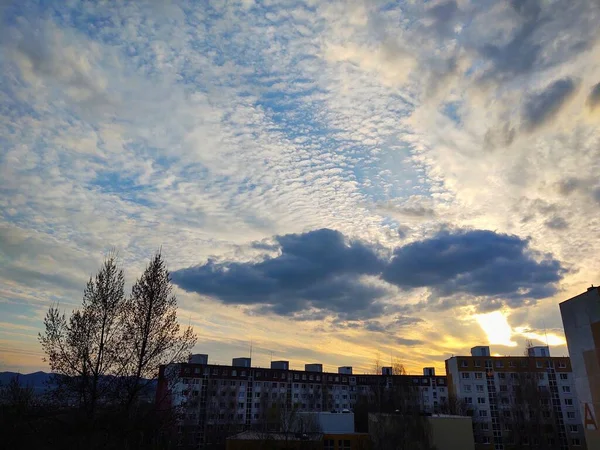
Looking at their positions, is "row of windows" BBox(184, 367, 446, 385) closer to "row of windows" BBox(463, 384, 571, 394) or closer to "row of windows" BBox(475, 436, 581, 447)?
"row of windows" BBox(463, 384, 571, 394)

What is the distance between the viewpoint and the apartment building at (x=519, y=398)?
207ft

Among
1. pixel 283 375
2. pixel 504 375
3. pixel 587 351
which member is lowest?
pixel 587 351

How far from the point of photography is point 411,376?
10738 centimetres

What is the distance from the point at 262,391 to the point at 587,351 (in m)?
83.4

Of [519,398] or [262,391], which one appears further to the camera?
[262,391]

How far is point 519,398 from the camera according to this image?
66125mm

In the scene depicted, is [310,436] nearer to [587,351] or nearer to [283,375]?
[283,375]

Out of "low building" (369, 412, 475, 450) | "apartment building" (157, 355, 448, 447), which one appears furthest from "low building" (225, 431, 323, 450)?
"apartment building" (157, 355, 448, 447)

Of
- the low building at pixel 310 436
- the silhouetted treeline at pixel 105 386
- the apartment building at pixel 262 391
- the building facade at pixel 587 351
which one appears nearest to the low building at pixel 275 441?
the low building at pixel 310 436

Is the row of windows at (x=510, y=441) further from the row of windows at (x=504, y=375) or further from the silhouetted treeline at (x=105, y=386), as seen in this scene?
the silhouetted treeline at (x=105, y=386)

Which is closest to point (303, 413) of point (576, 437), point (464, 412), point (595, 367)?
point (464, 412)

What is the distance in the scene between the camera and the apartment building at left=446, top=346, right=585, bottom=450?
6309 centimetres

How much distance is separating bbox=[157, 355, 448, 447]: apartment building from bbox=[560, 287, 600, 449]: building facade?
52.7 m

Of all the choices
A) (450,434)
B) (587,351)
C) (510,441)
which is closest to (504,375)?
(510,441)
